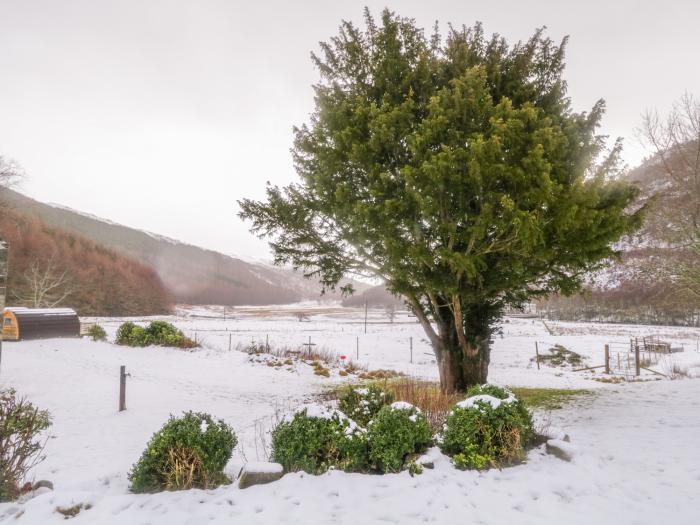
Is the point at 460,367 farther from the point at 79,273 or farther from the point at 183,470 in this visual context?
the point at 79,273

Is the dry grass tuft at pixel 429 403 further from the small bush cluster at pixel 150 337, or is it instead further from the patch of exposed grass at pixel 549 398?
the small bush cluster at pixel 150 337

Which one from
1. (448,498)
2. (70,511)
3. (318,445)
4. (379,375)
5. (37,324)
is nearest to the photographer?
(70,511)

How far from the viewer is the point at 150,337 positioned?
2122 centimetres

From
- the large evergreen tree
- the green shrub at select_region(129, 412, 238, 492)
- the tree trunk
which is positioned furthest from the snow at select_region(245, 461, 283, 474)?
the tree trunk

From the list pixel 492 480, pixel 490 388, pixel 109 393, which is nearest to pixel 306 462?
pixel 492 480

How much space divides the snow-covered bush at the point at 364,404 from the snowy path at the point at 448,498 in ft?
6.52

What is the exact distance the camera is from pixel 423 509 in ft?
14.5

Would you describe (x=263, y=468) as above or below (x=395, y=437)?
below

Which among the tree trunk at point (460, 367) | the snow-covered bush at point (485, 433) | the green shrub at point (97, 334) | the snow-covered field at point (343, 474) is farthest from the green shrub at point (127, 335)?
the snow-covered bush at point (485, 433)

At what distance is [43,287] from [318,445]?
4905 centimetres

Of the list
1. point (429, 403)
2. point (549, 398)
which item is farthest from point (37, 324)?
point (549, 398)

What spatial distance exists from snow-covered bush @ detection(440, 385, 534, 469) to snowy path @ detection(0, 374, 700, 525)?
0.21 m

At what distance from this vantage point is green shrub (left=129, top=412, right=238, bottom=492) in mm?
4977

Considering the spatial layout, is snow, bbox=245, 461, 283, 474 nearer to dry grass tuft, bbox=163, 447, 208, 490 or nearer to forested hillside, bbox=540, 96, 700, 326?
dry grass tuft, bbox=163, 447, 208, 490
